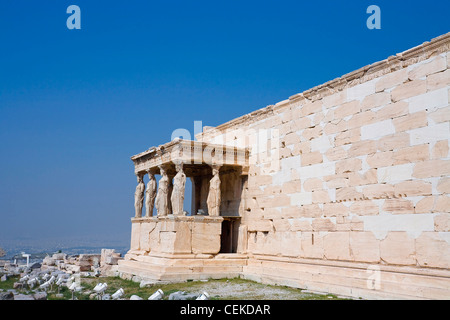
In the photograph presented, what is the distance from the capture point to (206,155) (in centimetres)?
1295

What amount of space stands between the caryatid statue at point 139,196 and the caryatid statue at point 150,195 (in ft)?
2.68

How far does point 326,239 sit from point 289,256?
1399mm

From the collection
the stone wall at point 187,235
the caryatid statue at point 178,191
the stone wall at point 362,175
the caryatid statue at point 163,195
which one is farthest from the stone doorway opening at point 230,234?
the caryatid statue at point 163,195

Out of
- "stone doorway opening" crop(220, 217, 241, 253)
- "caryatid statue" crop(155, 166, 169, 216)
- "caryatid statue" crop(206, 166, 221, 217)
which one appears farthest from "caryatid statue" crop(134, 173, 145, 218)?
"caryatid statue" crop(206, 166, 221, 217)

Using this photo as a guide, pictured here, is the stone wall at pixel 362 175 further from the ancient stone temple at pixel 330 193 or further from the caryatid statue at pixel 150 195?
the caryatid statue at pixel 150 195

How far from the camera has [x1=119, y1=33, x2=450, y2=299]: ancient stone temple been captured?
8188 millimetres

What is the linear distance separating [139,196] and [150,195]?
110cm

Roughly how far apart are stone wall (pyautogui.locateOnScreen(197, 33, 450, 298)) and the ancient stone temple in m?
0.02

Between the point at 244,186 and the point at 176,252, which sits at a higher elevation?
the point at 244,186

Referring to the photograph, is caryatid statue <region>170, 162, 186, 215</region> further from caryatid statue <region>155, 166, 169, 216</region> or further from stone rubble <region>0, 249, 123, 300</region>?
stone rubble <region>0, 249, 123, 300</region>

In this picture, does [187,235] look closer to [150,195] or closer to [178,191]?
[178,191]

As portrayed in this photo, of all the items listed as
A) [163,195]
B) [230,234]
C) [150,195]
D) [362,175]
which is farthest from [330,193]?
[150,195]
